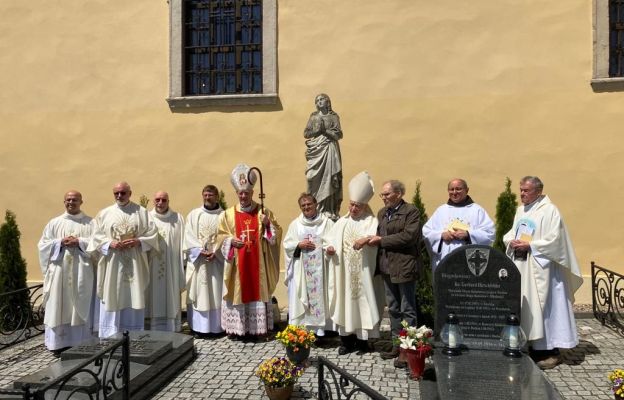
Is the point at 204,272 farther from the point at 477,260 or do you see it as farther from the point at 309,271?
the point at 477,260

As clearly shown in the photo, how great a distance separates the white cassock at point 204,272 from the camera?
671 cm

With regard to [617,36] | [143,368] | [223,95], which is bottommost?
[143,368]

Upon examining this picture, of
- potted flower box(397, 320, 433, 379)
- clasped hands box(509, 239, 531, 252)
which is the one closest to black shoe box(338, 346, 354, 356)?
potted flower box(397, 320, 433, 379)

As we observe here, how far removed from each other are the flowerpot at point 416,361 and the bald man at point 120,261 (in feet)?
10.7

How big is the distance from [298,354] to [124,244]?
2.52 meters

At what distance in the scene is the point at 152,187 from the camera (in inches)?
366

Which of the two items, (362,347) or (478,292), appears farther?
(362,347)

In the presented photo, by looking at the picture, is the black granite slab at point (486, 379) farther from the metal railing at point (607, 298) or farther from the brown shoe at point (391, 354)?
the metal railing at point (607, 298)

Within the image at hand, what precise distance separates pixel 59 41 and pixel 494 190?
7961 mm

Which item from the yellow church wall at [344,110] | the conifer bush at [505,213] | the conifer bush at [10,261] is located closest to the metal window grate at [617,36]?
the yellow church wall at [344,110]

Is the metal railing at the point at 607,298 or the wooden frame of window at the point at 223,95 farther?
the wooden frame of window at the point at 223,95

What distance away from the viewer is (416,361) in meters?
4.98

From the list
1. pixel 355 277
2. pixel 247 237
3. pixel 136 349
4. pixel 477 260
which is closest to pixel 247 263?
pixel 247 237

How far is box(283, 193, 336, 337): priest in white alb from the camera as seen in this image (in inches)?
240
